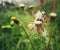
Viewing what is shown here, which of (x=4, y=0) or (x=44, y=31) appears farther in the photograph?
(x=4, y=0)

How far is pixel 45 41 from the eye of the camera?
4.22 ft

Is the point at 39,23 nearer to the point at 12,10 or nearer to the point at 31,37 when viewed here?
the point at 31,37

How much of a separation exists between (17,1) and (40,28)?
1.21 m

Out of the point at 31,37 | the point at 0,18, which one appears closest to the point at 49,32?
the point at 31,37

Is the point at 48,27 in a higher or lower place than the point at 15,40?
higher

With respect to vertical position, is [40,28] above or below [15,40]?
above

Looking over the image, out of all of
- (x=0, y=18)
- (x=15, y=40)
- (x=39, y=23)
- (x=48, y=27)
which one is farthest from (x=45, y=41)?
(x=0, y=18)

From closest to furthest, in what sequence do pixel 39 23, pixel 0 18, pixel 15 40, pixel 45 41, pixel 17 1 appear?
1. pixel 39 23
2. pixel 45 41
3. pixel 15 40
4. pixel 0 18
5. pixel 17 1

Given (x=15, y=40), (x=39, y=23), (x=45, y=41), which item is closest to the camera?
(x=39, y=23)

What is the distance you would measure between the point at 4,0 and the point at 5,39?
590 millimetres

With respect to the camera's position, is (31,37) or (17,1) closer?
(31,37)

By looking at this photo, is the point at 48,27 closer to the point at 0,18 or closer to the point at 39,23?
the point at 39,23

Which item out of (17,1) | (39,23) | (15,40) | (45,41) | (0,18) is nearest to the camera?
(39,23)

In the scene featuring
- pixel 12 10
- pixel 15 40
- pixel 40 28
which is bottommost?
pixel 15 40
